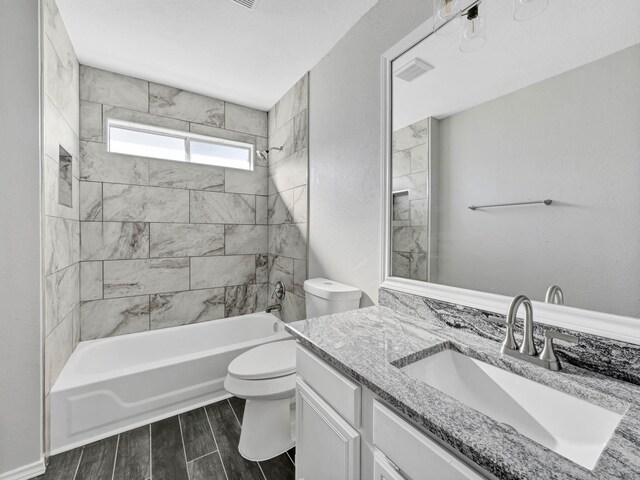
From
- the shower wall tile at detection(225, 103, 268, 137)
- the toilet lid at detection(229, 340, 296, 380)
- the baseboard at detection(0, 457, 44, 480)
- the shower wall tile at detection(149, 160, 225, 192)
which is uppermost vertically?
the shower wall tile at detection(225, 103, 268, 137)

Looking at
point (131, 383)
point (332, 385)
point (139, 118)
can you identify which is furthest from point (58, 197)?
point (332, 385)

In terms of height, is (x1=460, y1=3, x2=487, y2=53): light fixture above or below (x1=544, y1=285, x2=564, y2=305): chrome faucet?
above

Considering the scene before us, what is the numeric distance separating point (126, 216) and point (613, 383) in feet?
9.96

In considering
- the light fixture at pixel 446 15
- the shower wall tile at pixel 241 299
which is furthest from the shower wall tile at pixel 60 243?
the light fixture at pixel 446 15

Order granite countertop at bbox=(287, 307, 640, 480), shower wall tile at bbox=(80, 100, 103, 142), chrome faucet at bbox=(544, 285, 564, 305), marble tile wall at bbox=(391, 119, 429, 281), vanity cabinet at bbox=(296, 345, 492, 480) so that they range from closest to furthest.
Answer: granite countertop at bbox=(287, 307, 640, 480) → vanity cabinet at bbox=(296, 345, 492, 480) → chrome faucet at bbox=(544, 285, 564, 305) → marble tile wall at bbox=(391, 119, 429, 281) → shower wall tile at bbox=(80, 100, 103, 142)

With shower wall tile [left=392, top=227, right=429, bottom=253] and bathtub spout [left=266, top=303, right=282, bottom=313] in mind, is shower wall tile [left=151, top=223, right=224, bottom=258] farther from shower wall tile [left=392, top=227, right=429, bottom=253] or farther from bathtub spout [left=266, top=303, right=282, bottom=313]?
shower wall tile [left=392, top=227, right=429, bottom=253]

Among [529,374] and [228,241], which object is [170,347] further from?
[529,374]

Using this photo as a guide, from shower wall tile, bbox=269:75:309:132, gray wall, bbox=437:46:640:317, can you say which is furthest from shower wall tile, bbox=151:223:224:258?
gray wall, bbox=437:46:640:317

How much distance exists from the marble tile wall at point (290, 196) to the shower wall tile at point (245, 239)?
0.09 m

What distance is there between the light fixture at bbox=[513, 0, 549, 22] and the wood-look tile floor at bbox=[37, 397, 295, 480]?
2.21 meters

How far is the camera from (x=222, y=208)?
9.34 ft

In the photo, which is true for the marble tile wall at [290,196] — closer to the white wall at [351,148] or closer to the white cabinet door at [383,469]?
the white wall at [351,148]

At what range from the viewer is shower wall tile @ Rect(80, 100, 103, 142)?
2273 millimetres

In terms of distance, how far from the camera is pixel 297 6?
167 cm
